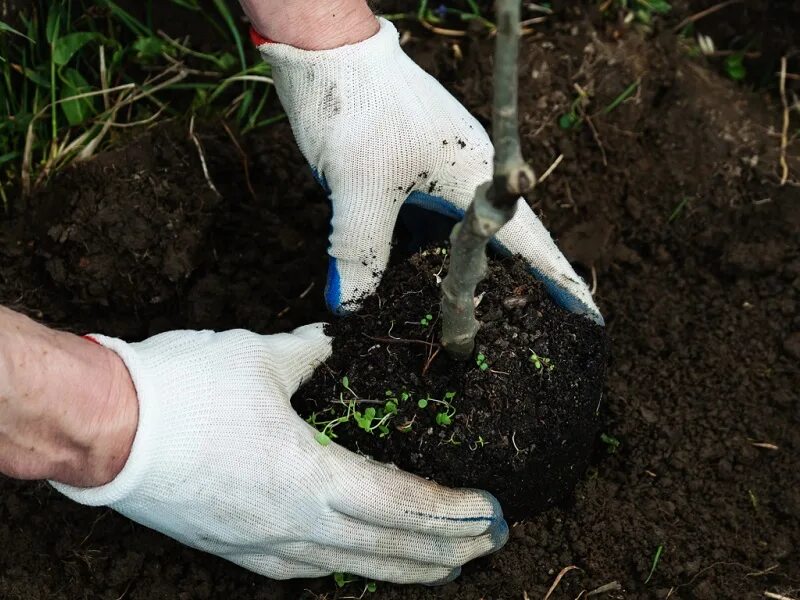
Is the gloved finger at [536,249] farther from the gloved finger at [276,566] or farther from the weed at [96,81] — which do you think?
the gloved finger at [276,566]

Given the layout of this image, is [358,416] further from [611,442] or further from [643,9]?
[643,9]

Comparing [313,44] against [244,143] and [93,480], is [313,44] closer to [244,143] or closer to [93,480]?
[244,143]

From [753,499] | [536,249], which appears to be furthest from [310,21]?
[753,499]

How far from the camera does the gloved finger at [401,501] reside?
148cm

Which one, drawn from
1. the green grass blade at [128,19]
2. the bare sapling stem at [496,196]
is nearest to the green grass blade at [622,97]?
the bare sapling stem at [496,196]

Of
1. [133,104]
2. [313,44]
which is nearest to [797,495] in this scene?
[313,44]

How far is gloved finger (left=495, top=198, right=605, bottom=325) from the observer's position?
166 cm

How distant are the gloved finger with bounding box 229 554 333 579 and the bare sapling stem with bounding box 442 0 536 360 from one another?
20.1 inches

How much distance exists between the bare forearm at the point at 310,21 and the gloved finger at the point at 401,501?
2.52 feet

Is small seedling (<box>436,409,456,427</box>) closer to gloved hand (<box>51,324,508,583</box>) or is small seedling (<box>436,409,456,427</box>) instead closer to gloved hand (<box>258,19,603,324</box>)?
gloved hand (<box>51,324,508,583</box>)

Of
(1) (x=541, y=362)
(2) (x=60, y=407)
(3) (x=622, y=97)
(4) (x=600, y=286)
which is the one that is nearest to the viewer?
(2) (x=60, y=407)

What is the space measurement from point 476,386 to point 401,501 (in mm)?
241

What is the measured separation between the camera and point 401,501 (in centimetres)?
149

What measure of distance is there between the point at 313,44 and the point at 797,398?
1.22 meters
